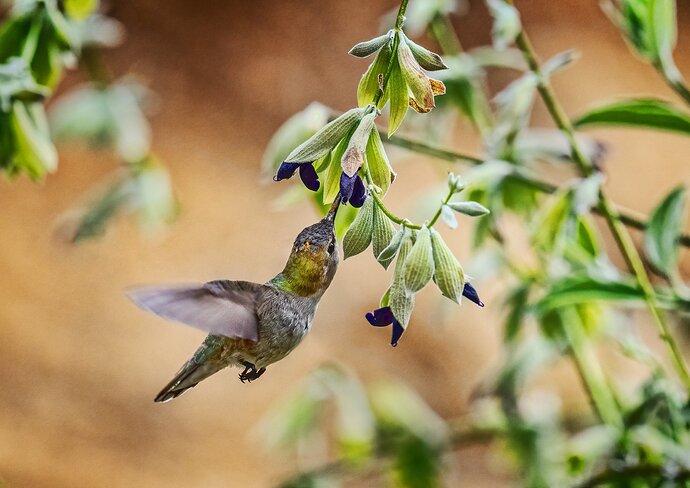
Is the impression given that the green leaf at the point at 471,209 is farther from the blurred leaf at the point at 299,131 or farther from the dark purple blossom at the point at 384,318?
the blurred leaf at the point at 299,131

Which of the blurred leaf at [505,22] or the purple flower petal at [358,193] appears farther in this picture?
the blurred leaf at [505,22]

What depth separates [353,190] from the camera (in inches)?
27.3

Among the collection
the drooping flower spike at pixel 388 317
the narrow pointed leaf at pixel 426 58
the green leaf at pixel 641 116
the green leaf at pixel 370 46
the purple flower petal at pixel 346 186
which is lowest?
the drooping flower spike at pixel 388 317

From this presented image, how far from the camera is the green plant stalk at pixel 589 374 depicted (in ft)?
4.85

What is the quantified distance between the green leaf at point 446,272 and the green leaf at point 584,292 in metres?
0.46

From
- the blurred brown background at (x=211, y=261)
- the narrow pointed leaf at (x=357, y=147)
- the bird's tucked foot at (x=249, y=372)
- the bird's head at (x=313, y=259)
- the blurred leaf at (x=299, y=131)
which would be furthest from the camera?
the blurred brown background at (x=211, y=261)

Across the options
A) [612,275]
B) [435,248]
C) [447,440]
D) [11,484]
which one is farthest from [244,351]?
[11,484]

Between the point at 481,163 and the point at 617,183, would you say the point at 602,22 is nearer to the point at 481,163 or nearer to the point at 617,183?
the point at 617,183

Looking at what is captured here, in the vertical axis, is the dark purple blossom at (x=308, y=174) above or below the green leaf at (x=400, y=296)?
above

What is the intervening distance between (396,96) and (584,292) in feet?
1.83

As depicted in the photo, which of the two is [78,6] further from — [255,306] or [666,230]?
[666,230]

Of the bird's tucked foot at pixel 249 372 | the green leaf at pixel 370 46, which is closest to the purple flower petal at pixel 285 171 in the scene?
the green leaf at pixel 370 46

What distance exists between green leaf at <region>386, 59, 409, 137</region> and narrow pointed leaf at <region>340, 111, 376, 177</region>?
23 millimetres

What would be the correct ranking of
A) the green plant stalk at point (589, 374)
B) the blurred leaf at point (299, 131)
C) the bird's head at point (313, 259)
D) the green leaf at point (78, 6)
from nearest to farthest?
the bird's head at point (313, 259), the blurred leaf at point (299, 131), the green leaf at point (78, 6), the green plant stalk at point (589, 374)
